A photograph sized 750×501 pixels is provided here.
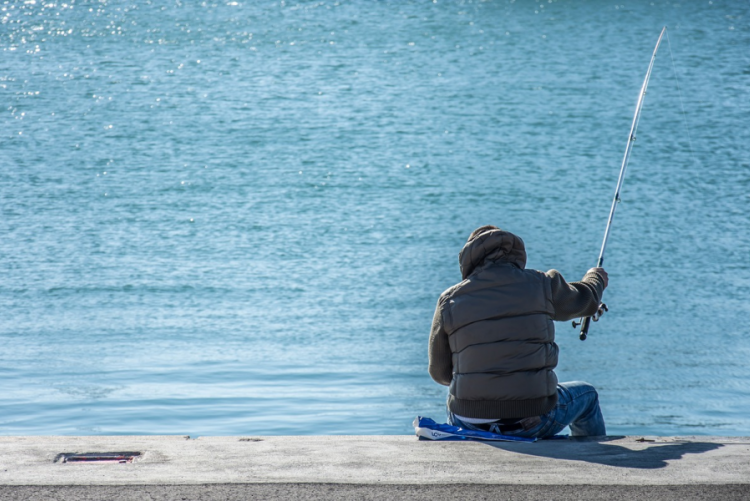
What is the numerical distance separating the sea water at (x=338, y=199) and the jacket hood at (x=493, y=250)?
2.02 metres

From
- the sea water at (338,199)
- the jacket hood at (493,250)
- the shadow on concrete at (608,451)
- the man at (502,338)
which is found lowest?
Result: the shadow on concrete at (608,451)

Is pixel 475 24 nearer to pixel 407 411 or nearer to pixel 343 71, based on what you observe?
pixel 343 71

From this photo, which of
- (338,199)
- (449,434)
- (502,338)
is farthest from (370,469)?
(338,199)

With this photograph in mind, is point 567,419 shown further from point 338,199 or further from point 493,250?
point 338,199

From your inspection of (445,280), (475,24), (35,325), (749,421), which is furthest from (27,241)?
(475,24)

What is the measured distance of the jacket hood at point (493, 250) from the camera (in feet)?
10.5

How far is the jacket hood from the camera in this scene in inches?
126

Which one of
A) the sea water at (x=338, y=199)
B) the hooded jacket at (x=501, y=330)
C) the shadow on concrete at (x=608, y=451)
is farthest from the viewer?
the sea water at (x=338, y=199)

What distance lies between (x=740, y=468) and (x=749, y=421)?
2636mm

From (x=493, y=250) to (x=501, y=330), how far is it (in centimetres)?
28

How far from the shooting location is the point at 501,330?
3158 millimetres

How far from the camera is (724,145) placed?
18.1 meters

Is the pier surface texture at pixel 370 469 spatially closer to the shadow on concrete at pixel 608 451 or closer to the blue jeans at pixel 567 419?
the shadow on concrete at pixel 608 451

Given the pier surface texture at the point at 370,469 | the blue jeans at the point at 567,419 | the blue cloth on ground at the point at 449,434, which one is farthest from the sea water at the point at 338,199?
the pier surface texture at the point at 370,469
